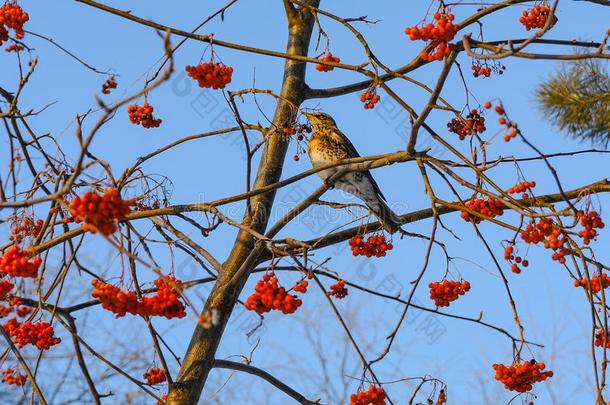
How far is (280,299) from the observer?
2240mm

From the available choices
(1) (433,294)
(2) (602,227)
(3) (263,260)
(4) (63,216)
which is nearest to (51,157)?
(4) (63,216)

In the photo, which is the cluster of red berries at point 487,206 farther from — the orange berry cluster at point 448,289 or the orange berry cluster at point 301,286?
the orange berry cluster at point 301,286

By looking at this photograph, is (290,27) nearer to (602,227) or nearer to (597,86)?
(602,227)

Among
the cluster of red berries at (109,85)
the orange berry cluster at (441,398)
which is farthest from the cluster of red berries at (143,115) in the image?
the orange berry cluster at (441,398)

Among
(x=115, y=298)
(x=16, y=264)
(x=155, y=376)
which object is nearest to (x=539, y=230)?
(x=115, y=298)

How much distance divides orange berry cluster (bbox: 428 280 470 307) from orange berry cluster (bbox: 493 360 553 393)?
0.92 ft

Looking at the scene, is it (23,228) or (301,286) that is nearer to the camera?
(301,286)

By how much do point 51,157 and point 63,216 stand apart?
37 centimetres

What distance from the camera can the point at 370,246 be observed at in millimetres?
3170

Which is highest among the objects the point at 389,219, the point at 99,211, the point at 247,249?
the point at 389,219

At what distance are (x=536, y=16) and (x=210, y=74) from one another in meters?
1.31

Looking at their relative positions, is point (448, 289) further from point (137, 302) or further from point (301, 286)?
point (137, 302)

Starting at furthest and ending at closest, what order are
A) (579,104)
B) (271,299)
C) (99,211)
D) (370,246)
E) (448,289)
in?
(579,104), (370,246), (448,289), (271,299), (99,211)

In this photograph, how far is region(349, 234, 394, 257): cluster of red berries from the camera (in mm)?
3160
